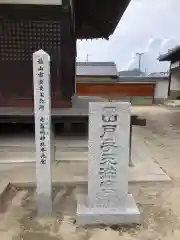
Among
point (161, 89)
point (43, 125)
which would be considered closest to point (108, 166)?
point (43, 125)

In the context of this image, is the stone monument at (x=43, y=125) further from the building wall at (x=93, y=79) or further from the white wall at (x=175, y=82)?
the white wall at (x=175, y=82)

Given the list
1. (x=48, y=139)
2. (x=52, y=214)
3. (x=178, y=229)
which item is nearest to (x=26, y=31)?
(x=48, y=139)

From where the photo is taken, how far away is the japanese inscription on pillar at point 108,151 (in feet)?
→ 9.64

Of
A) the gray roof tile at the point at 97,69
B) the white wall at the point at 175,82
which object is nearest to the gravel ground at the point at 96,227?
the gray roof tile at the point at 97,69

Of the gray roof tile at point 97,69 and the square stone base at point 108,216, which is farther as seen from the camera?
the gray roof tile at point 97,69

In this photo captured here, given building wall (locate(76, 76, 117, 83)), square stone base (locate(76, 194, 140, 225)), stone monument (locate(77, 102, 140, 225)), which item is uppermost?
building wall (locate(76, 76, 117, 83))

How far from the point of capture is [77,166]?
186 inches

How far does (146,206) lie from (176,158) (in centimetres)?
254

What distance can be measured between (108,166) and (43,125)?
806 millimetres

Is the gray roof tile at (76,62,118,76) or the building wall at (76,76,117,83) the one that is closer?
the building wall at (76,76,117,83)

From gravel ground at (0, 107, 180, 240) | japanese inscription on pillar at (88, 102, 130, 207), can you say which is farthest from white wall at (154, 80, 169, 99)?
japanese inscription on pillar at (88, 102, 130, 207)

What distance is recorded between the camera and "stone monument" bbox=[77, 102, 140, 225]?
294 centimetres

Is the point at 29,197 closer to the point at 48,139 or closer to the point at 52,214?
the point at 52,214

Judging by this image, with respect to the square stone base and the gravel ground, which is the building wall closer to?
the gravel ground
